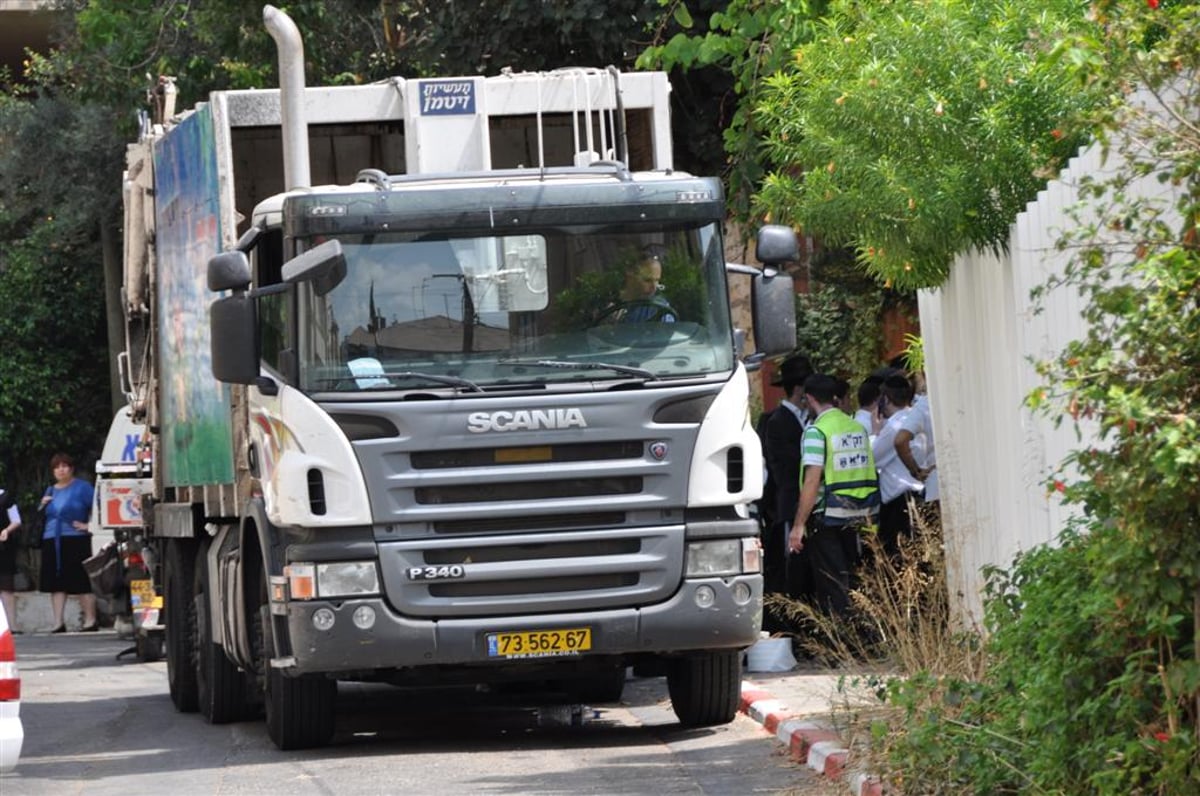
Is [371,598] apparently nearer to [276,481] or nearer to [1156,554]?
[276,481]

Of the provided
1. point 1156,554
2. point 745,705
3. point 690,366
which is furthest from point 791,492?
point 1156,554

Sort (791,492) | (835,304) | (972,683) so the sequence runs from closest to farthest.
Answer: (972,683) → (791,492) → (835,304)

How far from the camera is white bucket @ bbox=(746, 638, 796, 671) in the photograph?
14234mm

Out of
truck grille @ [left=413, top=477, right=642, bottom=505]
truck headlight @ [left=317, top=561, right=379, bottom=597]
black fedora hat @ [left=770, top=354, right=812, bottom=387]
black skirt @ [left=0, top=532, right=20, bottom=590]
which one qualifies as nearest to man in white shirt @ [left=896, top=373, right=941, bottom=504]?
black fedora hat @ [left=770, top=354, right=812, bottom=387]

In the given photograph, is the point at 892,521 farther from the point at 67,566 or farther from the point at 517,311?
the point at 67,566

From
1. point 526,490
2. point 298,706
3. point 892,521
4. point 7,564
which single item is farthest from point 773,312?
point 7,564

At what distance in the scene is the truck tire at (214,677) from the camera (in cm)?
1373

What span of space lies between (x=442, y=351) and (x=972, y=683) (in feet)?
10.6

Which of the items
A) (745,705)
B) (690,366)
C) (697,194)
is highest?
(697,194)

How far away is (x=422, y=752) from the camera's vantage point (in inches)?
460

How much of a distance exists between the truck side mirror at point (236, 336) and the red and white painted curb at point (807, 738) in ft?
10.7

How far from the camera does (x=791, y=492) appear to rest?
49.4 feet

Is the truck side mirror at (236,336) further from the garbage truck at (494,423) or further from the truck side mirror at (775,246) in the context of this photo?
the truck side mirror at (775,246)

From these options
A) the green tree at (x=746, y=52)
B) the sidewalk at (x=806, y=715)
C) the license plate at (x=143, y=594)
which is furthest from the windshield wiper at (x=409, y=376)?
the license plate at (x=143, y=594)
